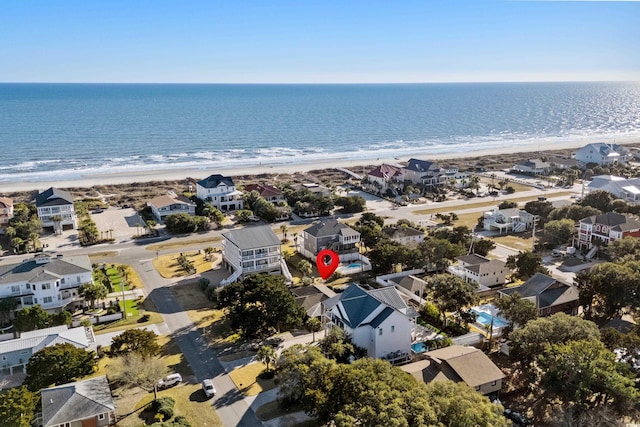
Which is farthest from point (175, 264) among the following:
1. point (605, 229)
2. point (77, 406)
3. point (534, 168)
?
point (534, 168)

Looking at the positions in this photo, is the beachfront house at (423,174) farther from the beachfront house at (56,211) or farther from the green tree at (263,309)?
the green tree at (263,309)

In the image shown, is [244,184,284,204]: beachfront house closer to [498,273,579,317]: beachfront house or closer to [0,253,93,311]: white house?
[0,253,93,311]: white house

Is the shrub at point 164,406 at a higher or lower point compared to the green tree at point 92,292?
lower

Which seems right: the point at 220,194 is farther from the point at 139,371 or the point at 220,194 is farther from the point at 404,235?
Answer: the point at 139,371

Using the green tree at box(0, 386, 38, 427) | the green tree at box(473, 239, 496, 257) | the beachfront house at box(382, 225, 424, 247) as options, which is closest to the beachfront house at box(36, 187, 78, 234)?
the beachfront house at box(382, 225, 424, 247)

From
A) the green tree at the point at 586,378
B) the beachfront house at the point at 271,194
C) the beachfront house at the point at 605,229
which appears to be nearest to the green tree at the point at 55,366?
the green tree at the point at 586,378

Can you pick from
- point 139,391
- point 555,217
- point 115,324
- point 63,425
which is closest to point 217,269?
point 115,324

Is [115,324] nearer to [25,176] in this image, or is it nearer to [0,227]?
[0,227]
